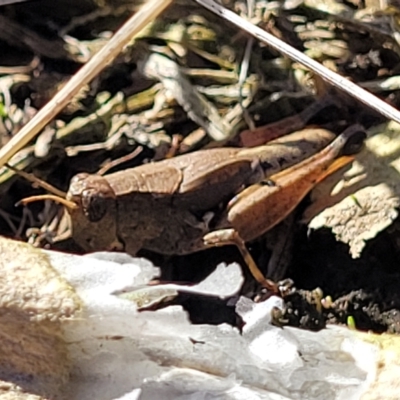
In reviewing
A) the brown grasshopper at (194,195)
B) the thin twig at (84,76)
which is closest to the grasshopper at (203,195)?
the brown grasshopper at (194,195)

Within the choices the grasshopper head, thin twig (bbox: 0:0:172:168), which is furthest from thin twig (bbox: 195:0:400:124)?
the grasshopper head

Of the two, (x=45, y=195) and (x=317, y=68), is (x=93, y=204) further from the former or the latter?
(x=317, y=68)

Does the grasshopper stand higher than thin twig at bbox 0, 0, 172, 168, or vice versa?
thin twig at bbox 0, 0, 172, 168

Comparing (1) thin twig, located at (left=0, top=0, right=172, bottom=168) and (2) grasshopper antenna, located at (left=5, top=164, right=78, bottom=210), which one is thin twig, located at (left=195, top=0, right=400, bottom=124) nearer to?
(1) thin twig, located at (left=0, top=0, right=172, bottom=168)

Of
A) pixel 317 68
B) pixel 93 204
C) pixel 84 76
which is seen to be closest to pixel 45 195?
pixel 93 204

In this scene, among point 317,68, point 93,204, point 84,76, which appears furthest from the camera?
point 93,204

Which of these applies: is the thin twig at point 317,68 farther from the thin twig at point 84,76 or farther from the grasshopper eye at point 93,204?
the grasshopper eye at point 93,204

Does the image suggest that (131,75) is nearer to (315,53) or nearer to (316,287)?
(315,53)

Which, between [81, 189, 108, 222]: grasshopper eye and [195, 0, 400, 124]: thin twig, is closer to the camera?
[195, 0, 400, 124]: thin twig
